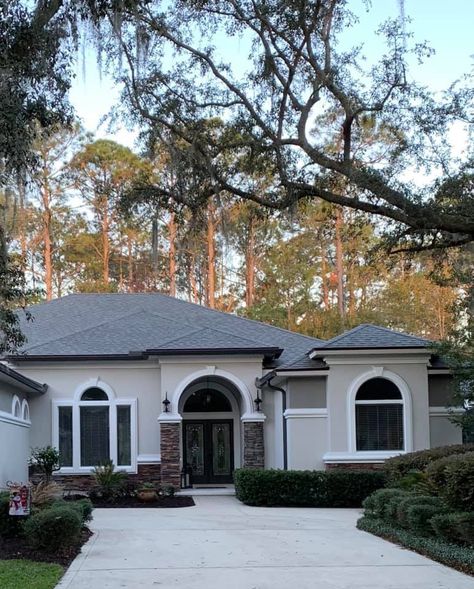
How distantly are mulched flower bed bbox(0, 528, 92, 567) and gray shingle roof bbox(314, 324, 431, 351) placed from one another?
10177 millimetres

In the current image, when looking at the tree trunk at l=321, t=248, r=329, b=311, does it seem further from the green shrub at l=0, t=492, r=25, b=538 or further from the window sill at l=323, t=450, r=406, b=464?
the green shrub at l=0, t=492, r=25, b=538

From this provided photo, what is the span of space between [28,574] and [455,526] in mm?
5317

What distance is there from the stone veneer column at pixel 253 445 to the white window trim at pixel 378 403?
289 cm

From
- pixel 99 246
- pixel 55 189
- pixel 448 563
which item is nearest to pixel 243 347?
pixel 448 563

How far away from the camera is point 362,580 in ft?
29.5

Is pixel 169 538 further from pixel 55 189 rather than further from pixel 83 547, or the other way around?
pixel 55 189

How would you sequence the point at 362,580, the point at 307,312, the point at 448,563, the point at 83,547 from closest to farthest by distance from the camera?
the point at 362,580 → the point at 448,563 → the point at 83,547 → the point at 307,312

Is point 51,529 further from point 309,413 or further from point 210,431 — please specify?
point 210,431

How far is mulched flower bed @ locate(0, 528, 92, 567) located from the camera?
10172mm

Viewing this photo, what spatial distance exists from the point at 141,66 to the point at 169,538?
8094 mm

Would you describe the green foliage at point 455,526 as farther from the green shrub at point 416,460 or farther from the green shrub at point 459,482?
the green shrub at point 416,460

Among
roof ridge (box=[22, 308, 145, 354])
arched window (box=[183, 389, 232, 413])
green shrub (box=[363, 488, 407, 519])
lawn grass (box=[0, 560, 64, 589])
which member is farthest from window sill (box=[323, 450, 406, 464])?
lawn grass (box=[0, 560, 64, 589])

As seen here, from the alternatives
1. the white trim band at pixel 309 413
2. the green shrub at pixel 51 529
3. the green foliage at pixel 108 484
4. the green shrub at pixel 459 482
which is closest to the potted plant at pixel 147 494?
the green foliage at pixel 108 484

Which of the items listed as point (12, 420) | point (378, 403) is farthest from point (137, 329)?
point (378, 403)
